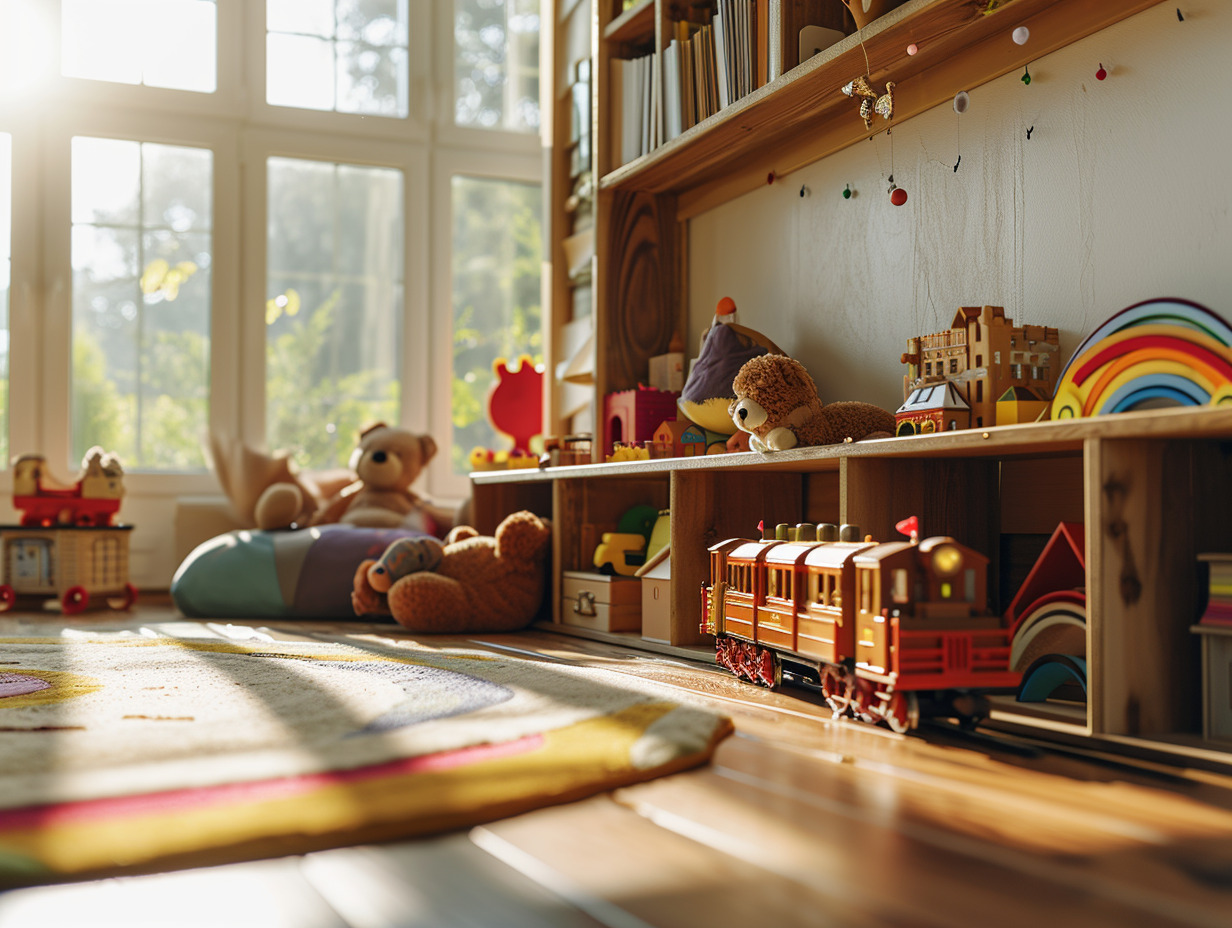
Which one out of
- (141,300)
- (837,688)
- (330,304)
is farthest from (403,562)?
(141,300)

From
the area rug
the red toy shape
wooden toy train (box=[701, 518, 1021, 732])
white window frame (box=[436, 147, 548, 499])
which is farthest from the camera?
white window frame (box=[436, 147, 548, 499])

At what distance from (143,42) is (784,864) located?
3680mm

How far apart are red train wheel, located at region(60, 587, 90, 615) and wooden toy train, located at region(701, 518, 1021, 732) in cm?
226

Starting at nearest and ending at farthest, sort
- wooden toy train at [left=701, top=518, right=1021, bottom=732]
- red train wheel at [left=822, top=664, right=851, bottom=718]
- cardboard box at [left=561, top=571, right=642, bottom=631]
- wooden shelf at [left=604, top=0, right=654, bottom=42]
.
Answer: wooden toy train at [left=701, top=518, right=1021, bottom=732] → red train wheel at [left=822, top=664, right=851, bottom=718] → cardboard box at [left=561, top=571, right=642, bottom=631] → wooden shelf at [left=604, top=0, right=654, bottom=42]

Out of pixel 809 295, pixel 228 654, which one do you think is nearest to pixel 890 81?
pixel 809 295

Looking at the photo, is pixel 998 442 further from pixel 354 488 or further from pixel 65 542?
pixel 65 542

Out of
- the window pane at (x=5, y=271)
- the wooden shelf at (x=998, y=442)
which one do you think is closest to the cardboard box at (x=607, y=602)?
the wooden shelf at (x=998, y=442)

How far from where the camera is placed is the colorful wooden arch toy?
1.26 metres

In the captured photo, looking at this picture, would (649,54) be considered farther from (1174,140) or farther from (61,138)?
(61,138)

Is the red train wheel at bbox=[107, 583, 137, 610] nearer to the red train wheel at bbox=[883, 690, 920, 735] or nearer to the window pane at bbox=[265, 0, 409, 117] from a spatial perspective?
the window pane at bbox=[265, 0, 409, 117]

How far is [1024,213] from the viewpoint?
5.67 ft

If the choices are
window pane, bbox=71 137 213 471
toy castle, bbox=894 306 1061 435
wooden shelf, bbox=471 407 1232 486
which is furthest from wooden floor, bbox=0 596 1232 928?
window pane, bbox=71 137 213 471

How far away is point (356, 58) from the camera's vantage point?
3.81m

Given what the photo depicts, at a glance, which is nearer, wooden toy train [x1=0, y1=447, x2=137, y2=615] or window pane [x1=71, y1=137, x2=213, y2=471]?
wooden toy train [x1=0, y1=447, x2=137, y2=615]
